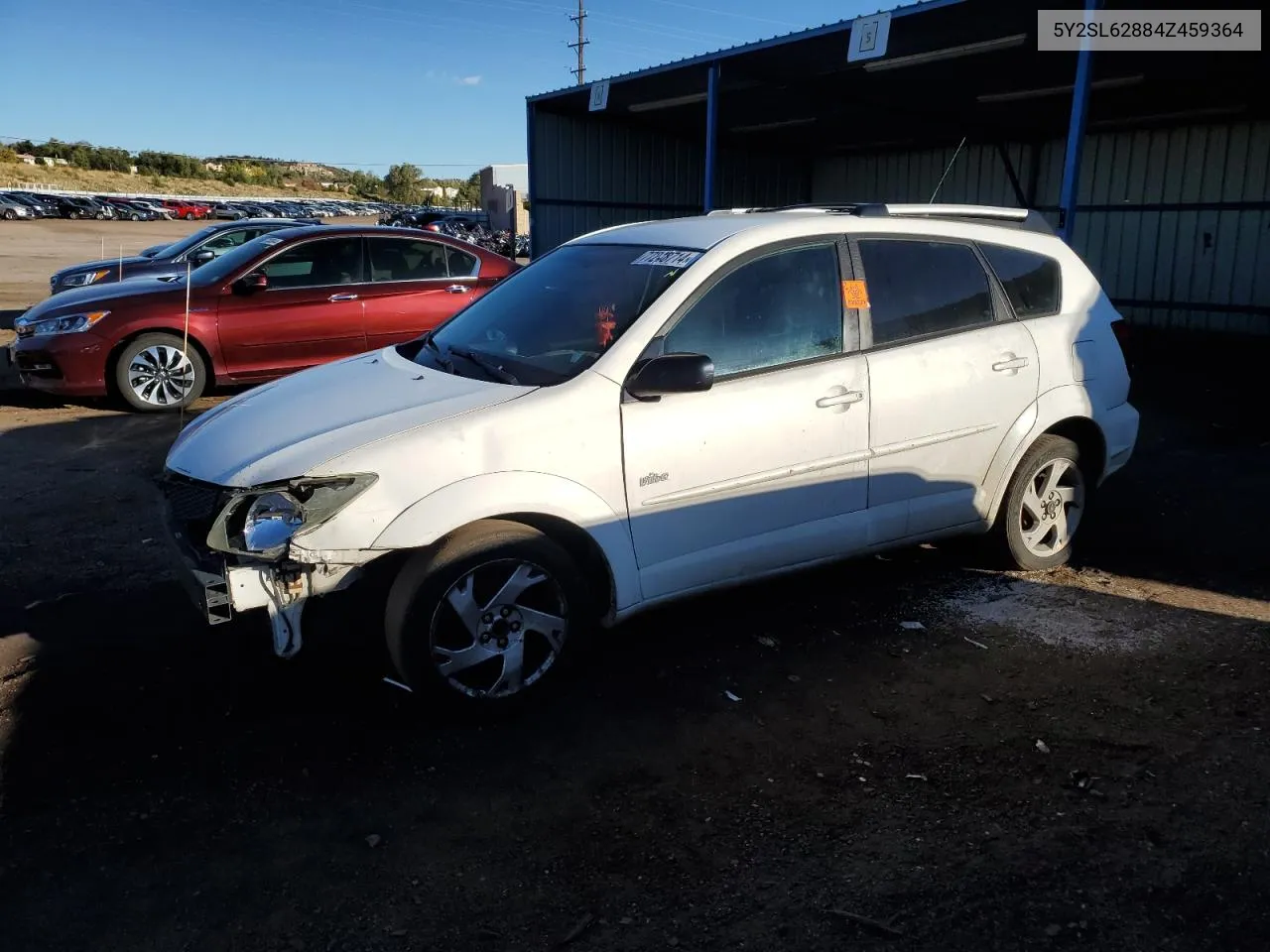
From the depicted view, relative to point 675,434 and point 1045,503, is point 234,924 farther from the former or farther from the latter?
point 1045,503

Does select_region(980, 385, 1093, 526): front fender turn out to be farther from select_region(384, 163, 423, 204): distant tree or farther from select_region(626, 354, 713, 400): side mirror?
select_region(384, 163, 423, 204): distant tree

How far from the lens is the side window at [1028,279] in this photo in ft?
15.4

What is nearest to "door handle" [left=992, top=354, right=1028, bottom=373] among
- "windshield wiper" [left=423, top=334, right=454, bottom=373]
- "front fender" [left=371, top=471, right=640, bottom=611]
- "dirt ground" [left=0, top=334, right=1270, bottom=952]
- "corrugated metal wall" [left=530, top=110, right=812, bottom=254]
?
"dirt ground" [left=0, top=334, right=1270, bottom=952]

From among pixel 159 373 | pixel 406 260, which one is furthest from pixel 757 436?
pixel 159 373

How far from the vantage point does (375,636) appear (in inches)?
149

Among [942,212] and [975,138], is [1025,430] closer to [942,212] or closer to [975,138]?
[942,212]

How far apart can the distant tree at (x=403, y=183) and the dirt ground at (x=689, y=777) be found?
113608mm

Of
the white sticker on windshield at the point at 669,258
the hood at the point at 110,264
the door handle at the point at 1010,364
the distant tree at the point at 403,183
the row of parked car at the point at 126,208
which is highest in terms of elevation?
the distant tree at the point at 403,183

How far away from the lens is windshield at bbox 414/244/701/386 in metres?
3.85

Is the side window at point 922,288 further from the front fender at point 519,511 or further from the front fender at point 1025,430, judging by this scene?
the front fender at point 519,511

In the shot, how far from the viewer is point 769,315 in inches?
159

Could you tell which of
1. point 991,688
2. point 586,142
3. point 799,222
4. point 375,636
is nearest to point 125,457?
point 375,636

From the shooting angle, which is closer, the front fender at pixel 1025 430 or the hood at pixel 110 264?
the front fender at pixel 1025 430

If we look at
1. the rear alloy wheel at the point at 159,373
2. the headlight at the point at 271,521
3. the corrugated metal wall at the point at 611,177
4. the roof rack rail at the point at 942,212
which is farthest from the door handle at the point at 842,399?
the corrugated metal wall at the point at 611,177
